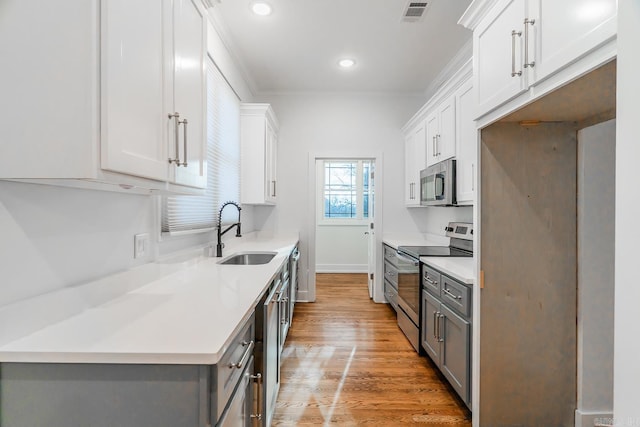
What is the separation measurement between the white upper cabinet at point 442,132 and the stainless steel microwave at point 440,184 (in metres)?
0.10

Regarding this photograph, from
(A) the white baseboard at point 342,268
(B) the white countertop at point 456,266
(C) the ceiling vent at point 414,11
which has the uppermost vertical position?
(C) the ceiling vent at point 414,11

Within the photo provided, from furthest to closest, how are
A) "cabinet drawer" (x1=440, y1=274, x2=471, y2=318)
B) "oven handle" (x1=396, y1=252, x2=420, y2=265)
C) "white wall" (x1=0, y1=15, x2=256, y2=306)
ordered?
"oven handle" (x1=396, y1=252, x2=420, y2=265)
"cabinet drawer" (x1=440, y1=274, x2=471, y2=318)
"white wall" (x1=0, y1=15, x2=256, y2=306)

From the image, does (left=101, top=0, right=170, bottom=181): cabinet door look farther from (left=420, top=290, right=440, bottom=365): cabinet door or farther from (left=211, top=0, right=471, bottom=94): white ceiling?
(left=420, top=290, right=440, bottom=365): cabinet door

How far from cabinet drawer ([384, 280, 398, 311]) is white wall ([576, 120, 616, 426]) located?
1.99 meters

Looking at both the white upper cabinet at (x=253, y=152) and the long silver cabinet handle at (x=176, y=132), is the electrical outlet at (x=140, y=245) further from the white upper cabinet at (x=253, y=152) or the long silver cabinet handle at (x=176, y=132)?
the white upper cabinet at (x=253, y=152)

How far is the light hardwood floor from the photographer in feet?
6.62

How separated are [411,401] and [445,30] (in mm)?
2959

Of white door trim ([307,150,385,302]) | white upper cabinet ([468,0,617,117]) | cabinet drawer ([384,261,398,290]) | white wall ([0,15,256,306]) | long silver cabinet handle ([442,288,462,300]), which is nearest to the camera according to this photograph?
white wall ([0,15,256,306])

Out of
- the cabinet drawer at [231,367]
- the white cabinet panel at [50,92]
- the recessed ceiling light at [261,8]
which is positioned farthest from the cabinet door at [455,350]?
the recessed ceiling light at [261,8]

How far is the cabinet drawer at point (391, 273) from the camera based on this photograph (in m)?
3.71

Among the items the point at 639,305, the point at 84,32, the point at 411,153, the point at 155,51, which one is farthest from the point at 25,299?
the point at 411,153

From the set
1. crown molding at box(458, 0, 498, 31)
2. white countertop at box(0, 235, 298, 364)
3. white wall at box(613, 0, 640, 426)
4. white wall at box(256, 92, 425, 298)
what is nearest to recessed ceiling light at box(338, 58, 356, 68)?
white wall at box(256, 92, 425, 298)

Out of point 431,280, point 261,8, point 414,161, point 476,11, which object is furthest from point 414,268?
point 261,8

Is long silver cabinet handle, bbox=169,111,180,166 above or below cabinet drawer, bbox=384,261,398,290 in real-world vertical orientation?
above
